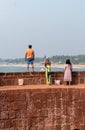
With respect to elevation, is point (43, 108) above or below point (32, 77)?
below

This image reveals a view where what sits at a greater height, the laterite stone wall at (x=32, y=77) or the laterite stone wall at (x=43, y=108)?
the laterite stone wall at (x=32, y=77)

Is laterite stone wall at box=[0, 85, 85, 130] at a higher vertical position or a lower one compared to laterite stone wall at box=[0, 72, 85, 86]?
lower

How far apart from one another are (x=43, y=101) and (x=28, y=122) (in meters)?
0.77

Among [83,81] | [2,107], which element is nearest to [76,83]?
[83,81]

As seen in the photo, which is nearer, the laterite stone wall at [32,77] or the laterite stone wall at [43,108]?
the laterite stone wall at [43,108]

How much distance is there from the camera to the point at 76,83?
1605cm

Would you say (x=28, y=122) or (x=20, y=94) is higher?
(x=20, y=94)

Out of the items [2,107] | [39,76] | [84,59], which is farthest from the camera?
[84,59]

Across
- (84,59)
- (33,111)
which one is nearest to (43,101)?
(33,111)

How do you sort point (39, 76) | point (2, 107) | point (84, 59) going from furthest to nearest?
point (84, 59), point (39, 76), point (2, 107)

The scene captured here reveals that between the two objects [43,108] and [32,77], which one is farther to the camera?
[32,77]

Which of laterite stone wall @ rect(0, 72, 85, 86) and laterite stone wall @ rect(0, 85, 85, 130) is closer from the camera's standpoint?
laterite stone wall @ rect(0, 85, 85, 130)

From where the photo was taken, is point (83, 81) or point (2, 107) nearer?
point (2, 107)

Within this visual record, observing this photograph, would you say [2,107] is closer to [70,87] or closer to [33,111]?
[33,111]
